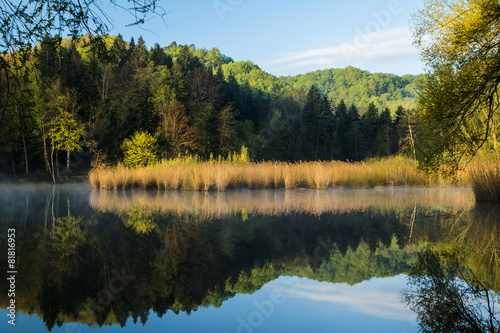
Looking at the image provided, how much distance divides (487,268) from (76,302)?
150 inches

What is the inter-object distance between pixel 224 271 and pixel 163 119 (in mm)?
40032

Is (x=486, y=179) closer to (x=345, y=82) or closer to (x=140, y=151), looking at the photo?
(x=140, y=151)

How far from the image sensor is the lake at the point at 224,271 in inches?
112

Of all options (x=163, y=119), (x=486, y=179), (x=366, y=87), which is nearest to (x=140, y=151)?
(x=163, y=119)

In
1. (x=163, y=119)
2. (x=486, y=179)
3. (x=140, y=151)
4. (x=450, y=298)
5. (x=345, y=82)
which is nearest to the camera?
(x=450, y=298)

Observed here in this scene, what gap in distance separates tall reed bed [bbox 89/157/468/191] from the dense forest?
4.81 m

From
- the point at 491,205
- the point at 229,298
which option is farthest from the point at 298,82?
the point at 229,298

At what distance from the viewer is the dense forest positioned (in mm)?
32250

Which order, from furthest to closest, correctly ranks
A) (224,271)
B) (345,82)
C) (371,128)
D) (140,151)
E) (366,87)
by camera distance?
(345,82)
(366,87)
(371,128)
(140,151)
(224,271)

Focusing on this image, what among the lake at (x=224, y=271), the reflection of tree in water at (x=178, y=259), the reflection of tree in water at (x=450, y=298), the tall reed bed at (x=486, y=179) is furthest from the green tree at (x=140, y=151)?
the reflection of tree in water at (x=450, y=298)

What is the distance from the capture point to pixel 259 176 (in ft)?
52.9

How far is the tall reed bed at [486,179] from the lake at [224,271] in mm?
3201

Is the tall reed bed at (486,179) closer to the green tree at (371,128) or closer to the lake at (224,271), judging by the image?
the lake at (224,271)

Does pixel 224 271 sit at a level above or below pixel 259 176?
below
